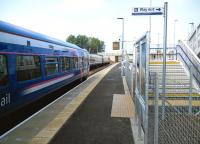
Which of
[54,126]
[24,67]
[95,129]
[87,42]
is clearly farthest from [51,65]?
[87,42]

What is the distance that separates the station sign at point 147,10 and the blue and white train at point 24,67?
348 cm

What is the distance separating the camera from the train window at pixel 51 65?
11.4m

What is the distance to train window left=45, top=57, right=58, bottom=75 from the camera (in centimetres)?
1141

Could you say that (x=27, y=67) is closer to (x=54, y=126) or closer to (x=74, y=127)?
(x=54, y=126)

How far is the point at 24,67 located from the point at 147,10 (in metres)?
4.33

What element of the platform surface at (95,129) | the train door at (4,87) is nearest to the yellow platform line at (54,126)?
the platform surface at (95,129)

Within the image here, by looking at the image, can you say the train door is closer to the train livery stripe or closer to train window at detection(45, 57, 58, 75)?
the train livery stripe

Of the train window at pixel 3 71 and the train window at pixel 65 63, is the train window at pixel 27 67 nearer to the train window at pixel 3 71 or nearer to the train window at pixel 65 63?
the train window at pixel 3 71

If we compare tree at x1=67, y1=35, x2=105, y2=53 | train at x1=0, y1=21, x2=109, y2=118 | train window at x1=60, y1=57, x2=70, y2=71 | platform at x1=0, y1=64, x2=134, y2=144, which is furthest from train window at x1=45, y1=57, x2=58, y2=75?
tree at x1=67, y1=35, x2=105, y2=53

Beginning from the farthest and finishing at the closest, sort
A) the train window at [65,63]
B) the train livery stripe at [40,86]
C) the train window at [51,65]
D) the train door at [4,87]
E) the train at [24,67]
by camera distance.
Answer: the train window at [65,63] < the train window at [51,65] < the train livery stripe at [40,86] < the train at [24,67] < the train door at [4,87]

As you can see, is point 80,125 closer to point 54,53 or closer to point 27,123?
point 27,123

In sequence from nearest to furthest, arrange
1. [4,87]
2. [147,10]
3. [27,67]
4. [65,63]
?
[147,10], [4,87], [27,67], [65,63]

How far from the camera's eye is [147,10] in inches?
256

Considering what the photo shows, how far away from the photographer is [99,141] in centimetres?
588
